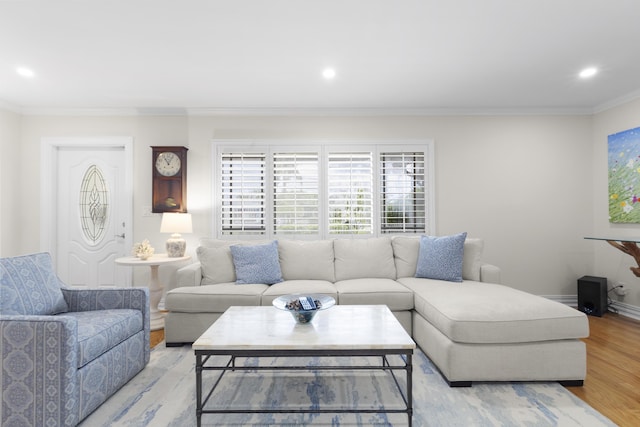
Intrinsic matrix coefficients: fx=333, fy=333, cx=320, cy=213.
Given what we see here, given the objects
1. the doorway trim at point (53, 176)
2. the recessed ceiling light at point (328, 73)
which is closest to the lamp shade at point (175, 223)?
the doorway trim at point (53, 176)

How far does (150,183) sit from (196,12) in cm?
247

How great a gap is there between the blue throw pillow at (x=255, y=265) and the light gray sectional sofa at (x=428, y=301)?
1.6 inches

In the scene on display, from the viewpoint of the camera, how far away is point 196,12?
2.20 m

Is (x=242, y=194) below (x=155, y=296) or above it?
above

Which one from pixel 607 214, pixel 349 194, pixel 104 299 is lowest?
pixel 104 299

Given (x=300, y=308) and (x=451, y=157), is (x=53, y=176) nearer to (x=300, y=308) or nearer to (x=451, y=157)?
(x=300, y=308)

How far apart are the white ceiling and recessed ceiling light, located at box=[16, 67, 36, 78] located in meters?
0.05

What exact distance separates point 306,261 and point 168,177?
6.55ft

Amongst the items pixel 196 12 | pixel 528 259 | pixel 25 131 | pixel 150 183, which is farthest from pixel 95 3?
pixel 528 259

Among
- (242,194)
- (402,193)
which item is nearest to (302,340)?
(242,194)

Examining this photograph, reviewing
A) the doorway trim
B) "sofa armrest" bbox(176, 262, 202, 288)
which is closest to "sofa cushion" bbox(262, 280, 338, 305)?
"sofa armrest" bbox(176, 262, 202, 288)

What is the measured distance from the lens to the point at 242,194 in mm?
4086

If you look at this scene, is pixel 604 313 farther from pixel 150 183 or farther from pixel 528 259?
pixel 150 183

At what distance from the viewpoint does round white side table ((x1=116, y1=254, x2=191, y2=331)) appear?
335 centimetres
